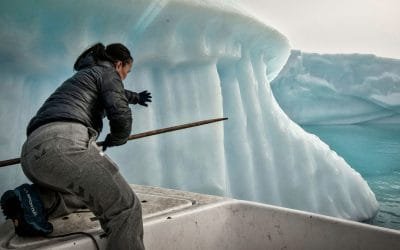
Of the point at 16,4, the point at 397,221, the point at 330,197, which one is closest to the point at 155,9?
the point at 16,4

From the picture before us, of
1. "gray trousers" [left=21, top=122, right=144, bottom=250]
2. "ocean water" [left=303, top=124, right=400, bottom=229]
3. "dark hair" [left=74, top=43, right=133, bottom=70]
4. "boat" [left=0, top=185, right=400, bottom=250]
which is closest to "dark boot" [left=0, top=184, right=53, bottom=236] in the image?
"boat" [left=0, top=185, right=400, bottom=250]

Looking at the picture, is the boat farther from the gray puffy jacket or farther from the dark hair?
the dark hair

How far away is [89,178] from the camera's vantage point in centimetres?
102

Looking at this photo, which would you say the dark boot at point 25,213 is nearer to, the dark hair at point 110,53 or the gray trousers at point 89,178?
the gray trousers at point 89,178

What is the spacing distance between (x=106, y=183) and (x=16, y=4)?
218cm

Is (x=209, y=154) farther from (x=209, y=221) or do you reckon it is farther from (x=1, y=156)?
(x=209, y=221)

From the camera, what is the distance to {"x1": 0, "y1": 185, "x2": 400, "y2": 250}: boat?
1.17 meters

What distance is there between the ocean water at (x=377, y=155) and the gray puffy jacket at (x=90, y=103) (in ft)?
12.0

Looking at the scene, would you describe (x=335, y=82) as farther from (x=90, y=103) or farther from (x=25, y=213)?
(x=25, y=213)

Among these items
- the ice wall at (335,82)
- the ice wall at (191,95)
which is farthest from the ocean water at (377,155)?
the ice wall at (335,82)

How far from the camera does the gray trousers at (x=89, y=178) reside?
1.02m

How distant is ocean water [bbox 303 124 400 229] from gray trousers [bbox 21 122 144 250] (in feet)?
11.9

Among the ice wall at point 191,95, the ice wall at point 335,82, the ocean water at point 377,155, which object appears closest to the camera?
the ice wall at point 191,95

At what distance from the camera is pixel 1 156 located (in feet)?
8.64
